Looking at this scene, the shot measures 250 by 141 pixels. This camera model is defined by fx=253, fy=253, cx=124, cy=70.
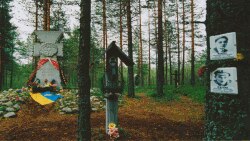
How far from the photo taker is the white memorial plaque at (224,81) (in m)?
2.92

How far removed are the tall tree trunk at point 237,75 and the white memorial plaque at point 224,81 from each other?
45mm

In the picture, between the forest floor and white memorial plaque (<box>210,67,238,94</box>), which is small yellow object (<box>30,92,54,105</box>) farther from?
white memorial plaque (<box>210,67,238,94</box>)

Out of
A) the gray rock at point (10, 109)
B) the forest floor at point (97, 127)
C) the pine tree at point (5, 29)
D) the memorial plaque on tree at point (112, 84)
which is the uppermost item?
the pine tree at point (5, 29)

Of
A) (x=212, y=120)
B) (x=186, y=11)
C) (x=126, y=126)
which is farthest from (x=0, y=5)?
(x=212, y=120)

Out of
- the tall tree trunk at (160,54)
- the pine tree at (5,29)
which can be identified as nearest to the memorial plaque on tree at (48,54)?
the tall tree trunk at (160,54)

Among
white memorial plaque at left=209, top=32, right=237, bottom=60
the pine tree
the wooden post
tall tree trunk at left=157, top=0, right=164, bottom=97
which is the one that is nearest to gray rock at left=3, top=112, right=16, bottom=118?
the wooden post

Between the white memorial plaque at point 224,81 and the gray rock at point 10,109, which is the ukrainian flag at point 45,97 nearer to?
the gray rock at point 10,109

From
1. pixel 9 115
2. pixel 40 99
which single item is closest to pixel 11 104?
pixel 40 99

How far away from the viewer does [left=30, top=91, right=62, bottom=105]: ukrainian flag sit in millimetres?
11630

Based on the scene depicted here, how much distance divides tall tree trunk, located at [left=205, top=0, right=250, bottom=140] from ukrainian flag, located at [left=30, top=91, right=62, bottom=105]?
31.3 feet

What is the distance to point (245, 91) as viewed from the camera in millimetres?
2895

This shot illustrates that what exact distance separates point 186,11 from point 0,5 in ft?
69.3

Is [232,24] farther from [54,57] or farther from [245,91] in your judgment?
[54,57]

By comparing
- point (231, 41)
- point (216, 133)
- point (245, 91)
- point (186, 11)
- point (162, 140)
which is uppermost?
point (186, 11)
